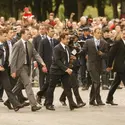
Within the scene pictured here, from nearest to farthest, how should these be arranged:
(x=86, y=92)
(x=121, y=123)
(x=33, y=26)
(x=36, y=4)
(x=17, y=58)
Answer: (x=121, y=123) → (x=17, y=58) → (x=86, y=92) → (x=33, y=26) → (x=36, y=4)

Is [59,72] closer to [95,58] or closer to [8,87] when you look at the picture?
[8,87]

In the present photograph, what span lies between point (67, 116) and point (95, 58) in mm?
2732

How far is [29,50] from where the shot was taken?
64.0ft

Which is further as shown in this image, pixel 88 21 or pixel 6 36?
pixel 88 21

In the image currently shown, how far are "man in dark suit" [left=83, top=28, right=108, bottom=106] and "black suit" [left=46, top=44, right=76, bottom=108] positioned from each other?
1.10 m

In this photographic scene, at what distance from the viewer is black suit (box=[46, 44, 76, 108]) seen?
63.6ft

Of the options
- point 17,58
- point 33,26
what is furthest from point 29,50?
point 33,26

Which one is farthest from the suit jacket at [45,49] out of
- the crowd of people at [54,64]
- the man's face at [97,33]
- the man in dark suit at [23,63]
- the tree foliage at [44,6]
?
the tree foliage at [44,6]

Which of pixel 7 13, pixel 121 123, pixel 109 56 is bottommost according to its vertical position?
pixel 121 123

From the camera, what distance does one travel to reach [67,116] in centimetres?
1823

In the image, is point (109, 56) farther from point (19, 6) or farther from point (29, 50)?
point (19, 6)

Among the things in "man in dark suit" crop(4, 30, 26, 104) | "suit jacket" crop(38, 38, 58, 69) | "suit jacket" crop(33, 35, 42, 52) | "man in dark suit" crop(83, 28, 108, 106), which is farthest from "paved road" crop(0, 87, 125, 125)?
"suit jacket" crop(33, 35, 42, 52)

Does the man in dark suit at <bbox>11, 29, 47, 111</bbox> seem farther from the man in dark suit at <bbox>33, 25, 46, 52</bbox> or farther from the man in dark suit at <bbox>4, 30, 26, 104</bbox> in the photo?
the man in dark suit at <bbox>33, 25, 46, 52</bbox>

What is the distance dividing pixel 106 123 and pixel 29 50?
11.6 ft
